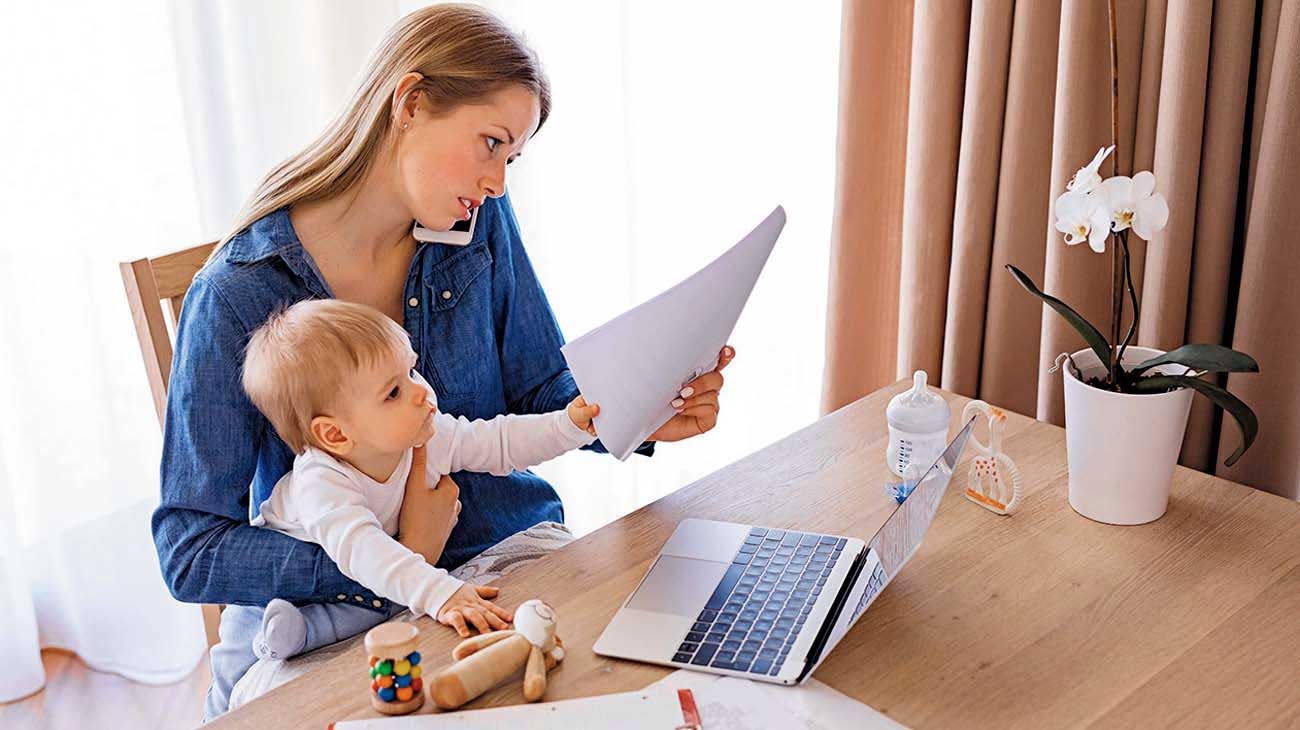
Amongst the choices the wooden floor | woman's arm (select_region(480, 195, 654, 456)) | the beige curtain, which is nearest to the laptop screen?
woman's arm (select_region(480, 195, 654, 456))

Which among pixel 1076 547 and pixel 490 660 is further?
pixel 1076 547

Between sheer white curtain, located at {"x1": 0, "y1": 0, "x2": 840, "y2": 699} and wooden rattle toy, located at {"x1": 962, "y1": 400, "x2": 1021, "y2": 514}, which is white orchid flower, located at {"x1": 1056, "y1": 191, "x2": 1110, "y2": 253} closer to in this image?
wooden rattle toy, located at {"x1": 962, "y1": 400, "x2": 1021, "y2": 514}

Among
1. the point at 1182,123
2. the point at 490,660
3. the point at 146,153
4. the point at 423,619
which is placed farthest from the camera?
→ the point at 146,153

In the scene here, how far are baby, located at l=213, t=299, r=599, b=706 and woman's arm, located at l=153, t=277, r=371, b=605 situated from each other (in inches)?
1.1

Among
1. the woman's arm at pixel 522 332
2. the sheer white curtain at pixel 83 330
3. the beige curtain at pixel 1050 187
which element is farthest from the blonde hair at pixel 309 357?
the sheer white curtain at pixel 83 330

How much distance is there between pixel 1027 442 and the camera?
1.45 m

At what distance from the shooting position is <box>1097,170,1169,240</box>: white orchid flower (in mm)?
1181

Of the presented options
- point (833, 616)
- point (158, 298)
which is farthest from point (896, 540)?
point (158, 298)

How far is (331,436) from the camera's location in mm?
1260

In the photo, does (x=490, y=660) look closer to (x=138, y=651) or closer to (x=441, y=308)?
(x=441, y=308)

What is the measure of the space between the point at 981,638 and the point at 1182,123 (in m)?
0.76

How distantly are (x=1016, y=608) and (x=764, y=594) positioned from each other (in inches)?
9.0

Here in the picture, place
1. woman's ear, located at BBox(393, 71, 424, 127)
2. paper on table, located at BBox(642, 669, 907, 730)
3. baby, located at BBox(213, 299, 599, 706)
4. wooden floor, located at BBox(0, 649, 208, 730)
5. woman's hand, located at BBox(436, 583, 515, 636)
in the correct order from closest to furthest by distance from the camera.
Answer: paper on table, located at BBox(642, 669, 907, 730), woman's hand, located at BBox(436, 583, 515, 636), baby, located at BBox(213, 299, 599, 706), woman's ear, located at BBox(393, 71, 424, 127), wooden floor, located at BBox(0, 649, 208, 730)

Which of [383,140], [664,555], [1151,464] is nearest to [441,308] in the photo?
[383,140]
